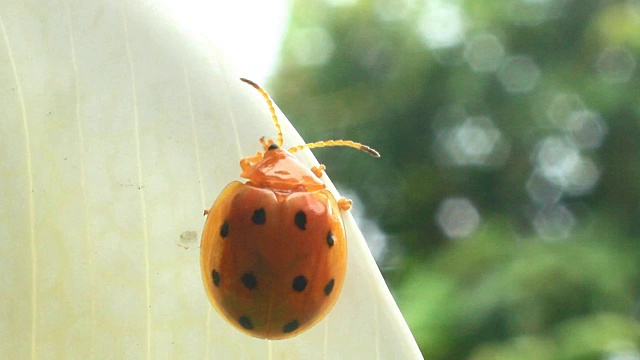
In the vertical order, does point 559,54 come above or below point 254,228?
above

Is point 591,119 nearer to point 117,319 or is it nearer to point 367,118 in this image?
point 367,118

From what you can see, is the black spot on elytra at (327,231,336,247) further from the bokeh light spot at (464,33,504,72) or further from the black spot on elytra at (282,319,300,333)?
the bokeh light spot at (464,33,504,72)

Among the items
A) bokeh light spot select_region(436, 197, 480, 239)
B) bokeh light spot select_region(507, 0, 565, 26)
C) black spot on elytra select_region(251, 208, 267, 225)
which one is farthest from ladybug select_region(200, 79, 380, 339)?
bokeh light spot select_region(507, 0, 565, 26)

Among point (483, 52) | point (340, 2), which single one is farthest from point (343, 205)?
point (340, 2)

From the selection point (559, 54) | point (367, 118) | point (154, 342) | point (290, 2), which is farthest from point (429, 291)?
point (154, 342)

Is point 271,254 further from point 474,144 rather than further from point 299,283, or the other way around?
point 474,144

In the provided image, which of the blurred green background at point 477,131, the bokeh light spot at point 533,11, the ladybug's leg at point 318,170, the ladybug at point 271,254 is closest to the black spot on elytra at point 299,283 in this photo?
the ladybug at point 271,254
